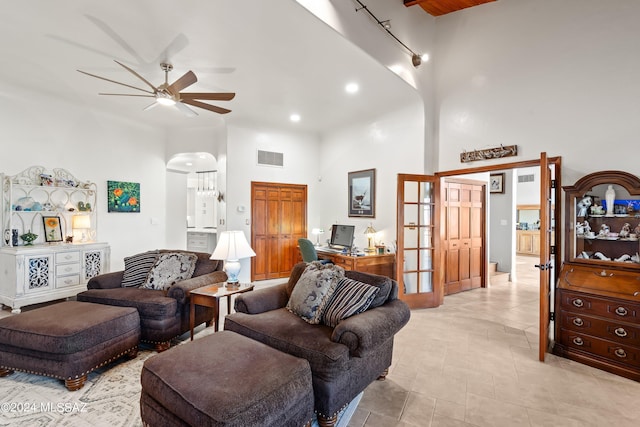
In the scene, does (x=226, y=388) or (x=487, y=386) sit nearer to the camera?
(x=226, y=388)

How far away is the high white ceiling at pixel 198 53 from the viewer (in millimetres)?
2697

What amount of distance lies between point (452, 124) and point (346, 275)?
10.2 feet

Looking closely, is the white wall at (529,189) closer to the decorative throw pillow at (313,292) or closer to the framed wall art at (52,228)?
the decorative throw pillow at (313,292)

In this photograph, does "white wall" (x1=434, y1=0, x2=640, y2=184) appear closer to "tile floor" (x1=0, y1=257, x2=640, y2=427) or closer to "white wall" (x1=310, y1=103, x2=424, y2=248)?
"white wall" (x1=310, y1=103, x2=424, y2=248)

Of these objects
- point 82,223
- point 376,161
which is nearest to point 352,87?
point 376,161

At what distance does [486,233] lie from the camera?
19.3ft

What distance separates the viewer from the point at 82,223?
4.96 metres

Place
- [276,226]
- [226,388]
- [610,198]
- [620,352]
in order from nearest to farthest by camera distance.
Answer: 1. [226,388]
2. [620,352]
3. [610,198]
4. [276,226]

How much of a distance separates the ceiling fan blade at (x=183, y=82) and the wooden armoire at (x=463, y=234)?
12.8ft

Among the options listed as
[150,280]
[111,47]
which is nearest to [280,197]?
[150,280]

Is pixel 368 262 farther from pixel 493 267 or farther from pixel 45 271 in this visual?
pixel 45 271

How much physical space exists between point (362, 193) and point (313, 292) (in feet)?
11.0

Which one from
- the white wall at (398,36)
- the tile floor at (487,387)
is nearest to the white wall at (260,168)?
the white wall at (398,36)

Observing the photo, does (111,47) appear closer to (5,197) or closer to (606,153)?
(5,197)
